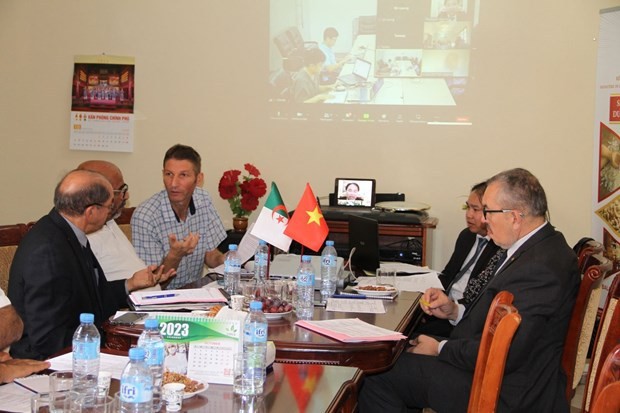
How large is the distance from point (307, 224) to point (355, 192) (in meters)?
1.89

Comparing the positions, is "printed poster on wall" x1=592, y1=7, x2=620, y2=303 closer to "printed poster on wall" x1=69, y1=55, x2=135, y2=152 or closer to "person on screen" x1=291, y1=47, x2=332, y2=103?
"person on screen" x1=291, y1=47, x2=332, y2=103

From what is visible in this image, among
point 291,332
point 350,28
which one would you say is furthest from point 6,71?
point 291,332

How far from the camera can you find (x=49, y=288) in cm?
275

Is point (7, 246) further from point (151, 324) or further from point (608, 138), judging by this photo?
point (608, 138)

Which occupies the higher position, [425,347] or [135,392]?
[135,392]

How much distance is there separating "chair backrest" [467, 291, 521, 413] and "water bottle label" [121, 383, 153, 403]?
2.95 feet

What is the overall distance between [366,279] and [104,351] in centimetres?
188

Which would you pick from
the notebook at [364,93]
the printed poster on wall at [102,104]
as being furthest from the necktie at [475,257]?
the printed poster on wall at [102,104]

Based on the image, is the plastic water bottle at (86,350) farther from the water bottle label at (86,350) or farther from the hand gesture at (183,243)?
the hand gesture at (183,243)

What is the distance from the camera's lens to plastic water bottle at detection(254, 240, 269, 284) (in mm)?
3535

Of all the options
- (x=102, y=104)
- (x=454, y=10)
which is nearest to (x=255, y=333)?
(x=454, y=10)

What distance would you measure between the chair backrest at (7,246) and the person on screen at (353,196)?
7.51 feet

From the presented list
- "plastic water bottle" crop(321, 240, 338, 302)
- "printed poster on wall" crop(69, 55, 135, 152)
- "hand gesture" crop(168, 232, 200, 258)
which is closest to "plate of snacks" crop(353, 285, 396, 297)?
"plastic water bottle" crop(321, 240, 338, 302)

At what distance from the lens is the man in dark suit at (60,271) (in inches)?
107
